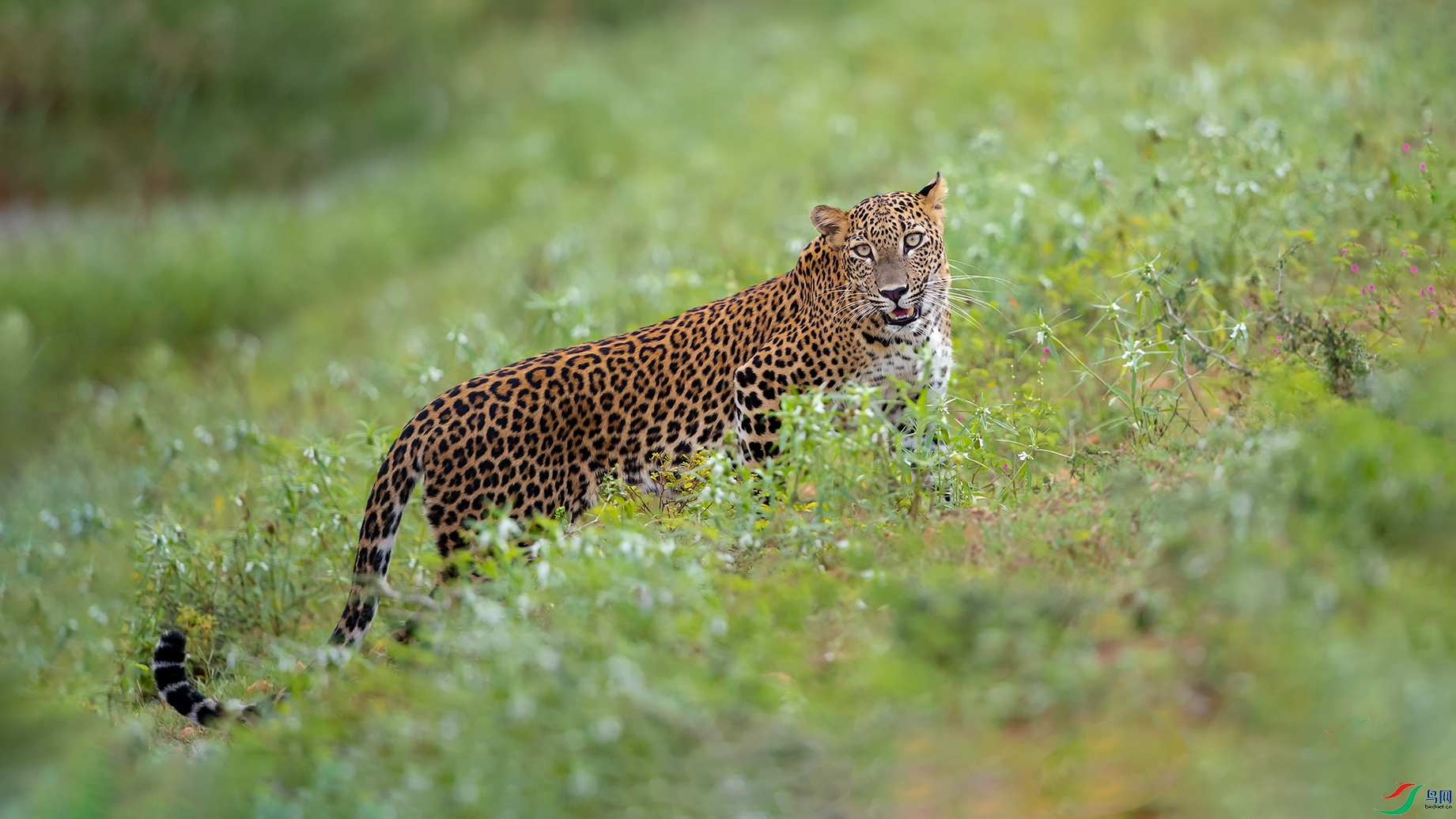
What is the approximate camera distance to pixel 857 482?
542 centimetres

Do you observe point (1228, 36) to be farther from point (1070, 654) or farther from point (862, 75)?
point (1070, 654)

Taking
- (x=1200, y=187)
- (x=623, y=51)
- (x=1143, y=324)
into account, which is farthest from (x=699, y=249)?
(x=623, y=51)

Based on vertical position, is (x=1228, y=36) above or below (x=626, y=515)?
above

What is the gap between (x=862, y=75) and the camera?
613 inches

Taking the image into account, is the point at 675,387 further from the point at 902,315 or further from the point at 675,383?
the point at 902,315

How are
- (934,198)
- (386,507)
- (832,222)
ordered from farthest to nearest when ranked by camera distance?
(934,198)
(832,222)
(386,507)

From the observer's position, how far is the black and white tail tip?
5.22 m

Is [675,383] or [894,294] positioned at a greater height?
[894,294]

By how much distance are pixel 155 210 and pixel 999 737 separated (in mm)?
17317

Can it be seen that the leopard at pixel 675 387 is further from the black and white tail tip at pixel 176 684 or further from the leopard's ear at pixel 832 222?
the black and white tail tip at pixel 176 684

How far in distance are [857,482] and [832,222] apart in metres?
1.43

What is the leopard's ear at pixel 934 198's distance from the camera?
6.40 metres

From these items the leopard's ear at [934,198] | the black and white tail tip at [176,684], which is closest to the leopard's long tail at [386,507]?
the black and white tail tip at [176,684]

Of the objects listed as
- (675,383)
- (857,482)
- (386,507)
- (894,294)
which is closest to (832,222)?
(894,294)
